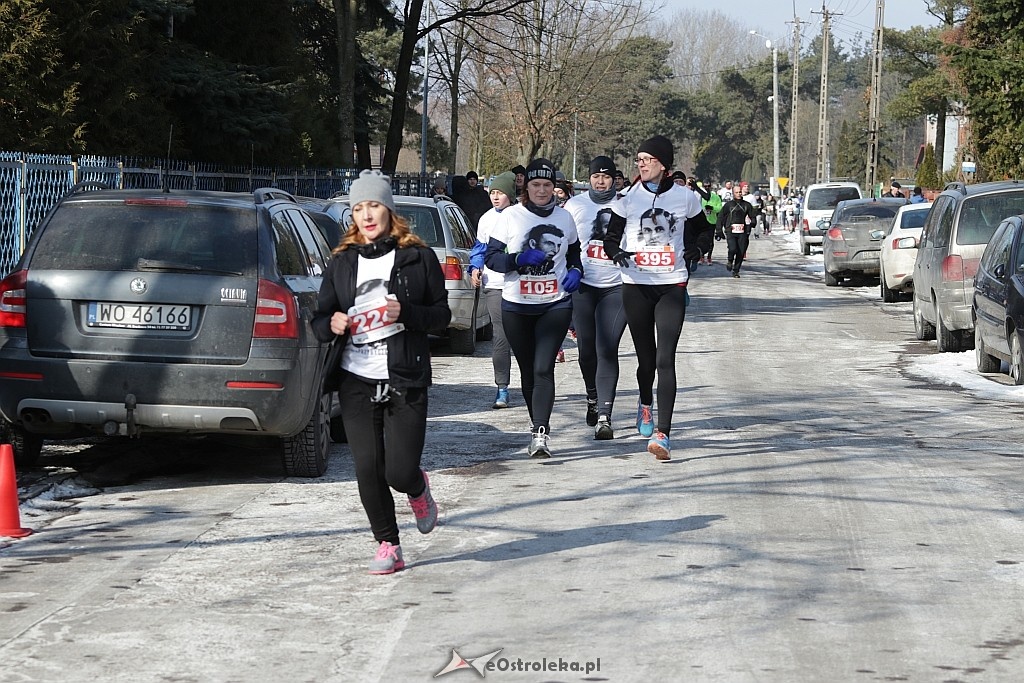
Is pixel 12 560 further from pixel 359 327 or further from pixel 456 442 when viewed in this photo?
pixel 456 442

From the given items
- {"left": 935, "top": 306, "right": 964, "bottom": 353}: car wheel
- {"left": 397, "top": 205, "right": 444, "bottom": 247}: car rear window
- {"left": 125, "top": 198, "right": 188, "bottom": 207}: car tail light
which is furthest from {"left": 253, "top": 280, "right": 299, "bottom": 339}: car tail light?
{"left": 935, "top": 306, "right": 964, "bottom": 353}: car wheel

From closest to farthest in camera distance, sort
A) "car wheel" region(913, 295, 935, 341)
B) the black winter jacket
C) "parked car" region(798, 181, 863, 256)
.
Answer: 1. the black winter jacket
2. "car wheel" region(913, 295, 935, 341)
3. "parked car" region(798, 181, 863, 256)

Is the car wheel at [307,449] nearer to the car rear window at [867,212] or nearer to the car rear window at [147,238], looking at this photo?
the car rear window at [147,238]

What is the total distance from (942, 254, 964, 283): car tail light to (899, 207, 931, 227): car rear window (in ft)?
28.5

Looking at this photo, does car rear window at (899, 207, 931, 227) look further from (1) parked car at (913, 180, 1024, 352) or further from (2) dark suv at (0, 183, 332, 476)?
(2) dark suv at (0, 183, 332, 476)

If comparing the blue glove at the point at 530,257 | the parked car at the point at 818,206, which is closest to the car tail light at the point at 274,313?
the blue glove at the point at 530,257

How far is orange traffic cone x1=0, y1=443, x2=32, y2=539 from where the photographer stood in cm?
723

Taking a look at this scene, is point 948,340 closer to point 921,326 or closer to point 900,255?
point 921,326

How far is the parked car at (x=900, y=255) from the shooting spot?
24.7 meters

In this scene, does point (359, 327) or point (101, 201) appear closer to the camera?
point (359, 327)

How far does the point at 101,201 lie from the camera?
8.72 m

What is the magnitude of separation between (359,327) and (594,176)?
4.97 m


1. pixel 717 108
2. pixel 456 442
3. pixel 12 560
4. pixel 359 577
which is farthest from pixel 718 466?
pixel 717 108

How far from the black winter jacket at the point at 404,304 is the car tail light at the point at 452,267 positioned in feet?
31.4
